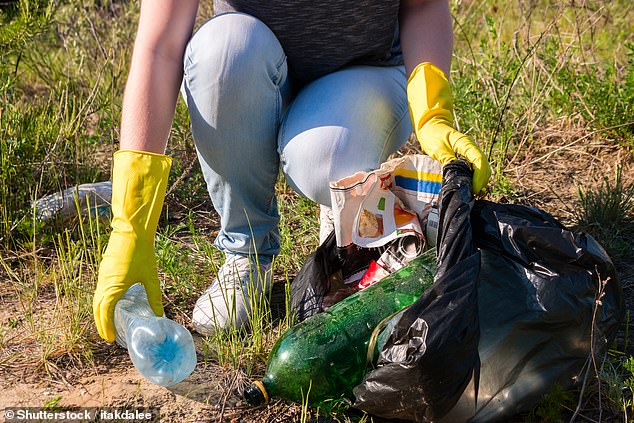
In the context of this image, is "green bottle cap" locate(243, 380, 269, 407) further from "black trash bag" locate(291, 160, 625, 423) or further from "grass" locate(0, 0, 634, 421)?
"black trash bag" locate(291, 160, 625, 423)

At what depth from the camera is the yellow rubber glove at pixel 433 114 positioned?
1.93 metres

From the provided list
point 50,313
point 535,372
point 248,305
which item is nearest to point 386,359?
point 535,372

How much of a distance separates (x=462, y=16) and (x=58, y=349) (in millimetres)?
2974

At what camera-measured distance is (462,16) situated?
13.9 ft

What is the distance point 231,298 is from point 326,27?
838mm

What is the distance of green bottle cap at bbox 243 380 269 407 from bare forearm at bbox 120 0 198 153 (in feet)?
2.14

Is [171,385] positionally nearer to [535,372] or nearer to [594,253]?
[535,372]

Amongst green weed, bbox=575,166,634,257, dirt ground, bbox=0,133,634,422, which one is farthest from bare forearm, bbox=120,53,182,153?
green weed, bbox=575,166,634,257

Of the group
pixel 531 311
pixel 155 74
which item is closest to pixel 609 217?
pixel 531 311

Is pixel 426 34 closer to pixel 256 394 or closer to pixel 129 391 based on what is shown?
pixel 256 394

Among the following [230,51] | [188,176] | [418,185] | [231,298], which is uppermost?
[230,51]

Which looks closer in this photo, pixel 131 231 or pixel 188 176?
pixel 131 231

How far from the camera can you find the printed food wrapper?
81.3 inches

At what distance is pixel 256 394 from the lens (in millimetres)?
1822
